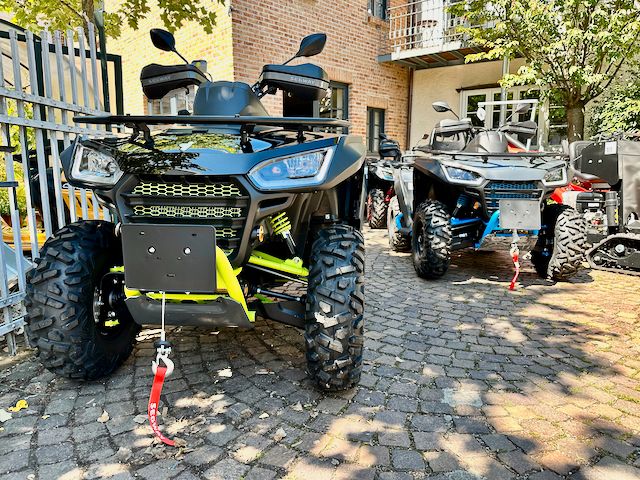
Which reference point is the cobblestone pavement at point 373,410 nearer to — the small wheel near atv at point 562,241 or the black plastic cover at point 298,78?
the small wheel near atv at point 562,241

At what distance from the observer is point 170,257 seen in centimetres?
206

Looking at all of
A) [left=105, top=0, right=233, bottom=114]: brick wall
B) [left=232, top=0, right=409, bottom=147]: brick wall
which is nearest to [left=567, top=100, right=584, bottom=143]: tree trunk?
[left=232, top=0, right=409, bottom=147]: brick wall

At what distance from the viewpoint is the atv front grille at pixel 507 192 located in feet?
14.7

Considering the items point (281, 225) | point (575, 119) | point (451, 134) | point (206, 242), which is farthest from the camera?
point (575, 119)

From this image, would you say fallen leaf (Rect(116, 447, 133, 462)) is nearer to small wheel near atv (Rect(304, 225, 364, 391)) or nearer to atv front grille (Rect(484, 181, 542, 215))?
small wheel near atv (Rect(304, 225, 364, 391))

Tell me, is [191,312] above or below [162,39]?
below

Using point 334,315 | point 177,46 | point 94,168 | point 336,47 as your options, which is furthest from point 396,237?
point 177,46

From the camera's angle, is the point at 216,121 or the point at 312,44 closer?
the point at 216,121

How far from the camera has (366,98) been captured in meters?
12.5

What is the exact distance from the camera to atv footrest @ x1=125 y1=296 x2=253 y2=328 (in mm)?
2195

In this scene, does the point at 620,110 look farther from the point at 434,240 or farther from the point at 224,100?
the point at 224,100

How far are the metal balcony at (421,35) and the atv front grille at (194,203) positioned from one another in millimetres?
11103

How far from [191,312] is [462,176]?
3204 millimetres

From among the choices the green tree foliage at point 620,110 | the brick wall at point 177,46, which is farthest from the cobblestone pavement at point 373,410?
the brick wall at point 177,46
